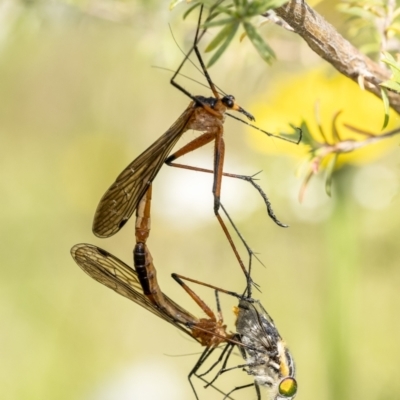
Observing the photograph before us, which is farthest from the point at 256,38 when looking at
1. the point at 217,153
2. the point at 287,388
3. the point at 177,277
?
the point at 177,277

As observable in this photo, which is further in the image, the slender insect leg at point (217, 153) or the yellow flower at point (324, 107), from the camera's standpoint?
the yellow flower at point (324, 107)

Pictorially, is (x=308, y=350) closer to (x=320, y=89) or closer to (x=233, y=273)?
(x=233, y=273)

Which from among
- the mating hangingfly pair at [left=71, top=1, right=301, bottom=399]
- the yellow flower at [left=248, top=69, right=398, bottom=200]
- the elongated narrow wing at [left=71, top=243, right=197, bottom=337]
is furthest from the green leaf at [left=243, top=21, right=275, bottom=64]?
the elongated narrow wing at [left=71, top=243, right=197, bottom=337]

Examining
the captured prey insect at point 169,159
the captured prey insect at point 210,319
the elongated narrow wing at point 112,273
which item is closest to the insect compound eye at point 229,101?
the captured prey insect at point 169,159

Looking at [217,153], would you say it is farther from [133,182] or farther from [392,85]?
[392,85]

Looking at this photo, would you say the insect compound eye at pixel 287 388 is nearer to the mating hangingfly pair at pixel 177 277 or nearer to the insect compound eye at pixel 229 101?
the mating hangingfly pair at pixel 177 277

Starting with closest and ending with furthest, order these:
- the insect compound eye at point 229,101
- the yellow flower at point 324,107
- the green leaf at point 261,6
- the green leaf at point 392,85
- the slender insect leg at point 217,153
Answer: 1. the green leaf at point 261,6
2. the green leaf at point 392,85
3. the insect compound eye at point 229,101
4. the slender insect leg at point 217,153
5. the yellow flower at point 324,107

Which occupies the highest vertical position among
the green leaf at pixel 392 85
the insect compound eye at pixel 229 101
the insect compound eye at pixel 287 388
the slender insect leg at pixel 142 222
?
the green leaf at pixel 392 85
